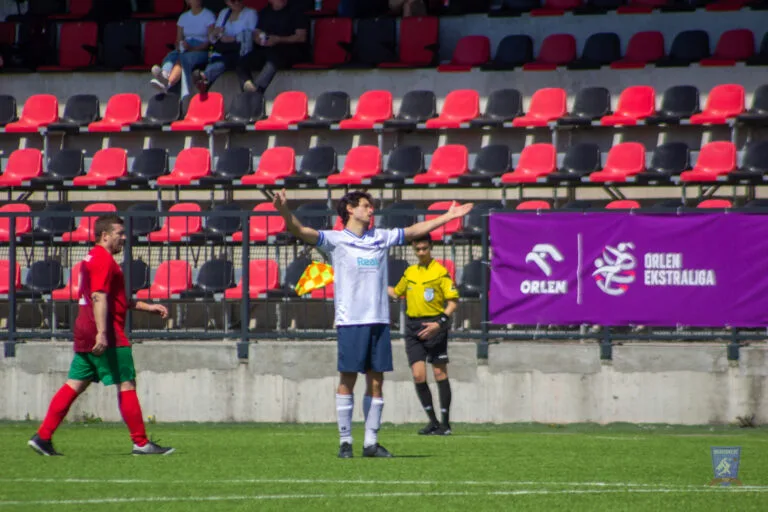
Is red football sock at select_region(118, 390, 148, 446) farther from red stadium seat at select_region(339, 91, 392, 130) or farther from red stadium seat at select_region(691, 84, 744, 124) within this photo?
red stadium seat at select_region(691, 84, 744, 124)

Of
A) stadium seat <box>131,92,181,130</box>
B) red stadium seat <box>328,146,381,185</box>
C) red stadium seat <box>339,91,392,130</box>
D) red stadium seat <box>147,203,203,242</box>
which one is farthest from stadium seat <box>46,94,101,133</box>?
red stadium seat <box>147,203,203,242</box>

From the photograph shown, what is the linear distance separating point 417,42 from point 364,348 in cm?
1401

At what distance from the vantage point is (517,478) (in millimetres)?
9461

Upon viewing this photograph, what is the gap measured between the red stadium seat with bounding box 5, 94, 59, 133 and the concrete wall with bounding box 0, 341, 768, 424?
27.2 ft

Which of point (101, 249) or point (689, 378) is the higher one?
point (101, 249)

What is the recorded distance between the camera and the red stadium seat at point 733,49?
21984 mm

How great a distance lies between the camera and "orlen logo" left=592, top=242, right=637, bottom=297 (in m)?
15.9

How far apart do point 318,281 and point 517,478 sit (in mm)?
7319

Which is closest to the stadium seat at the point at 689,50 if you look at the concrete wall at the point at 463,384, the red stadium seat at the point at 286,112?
the red stadium seat at the point at 286,112

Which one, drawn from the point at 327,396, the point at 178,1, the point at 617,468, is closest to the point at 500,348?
the point at 327,396

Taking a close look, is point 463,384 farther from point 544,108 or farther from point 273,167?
point 273,167

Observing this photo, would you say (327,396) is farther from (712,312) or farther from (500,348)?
(712,312)

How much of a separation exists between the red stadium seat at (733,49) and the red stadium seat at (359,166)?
17.6 ft

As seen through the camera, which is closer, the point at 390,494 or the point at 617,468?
the point at 390,494
